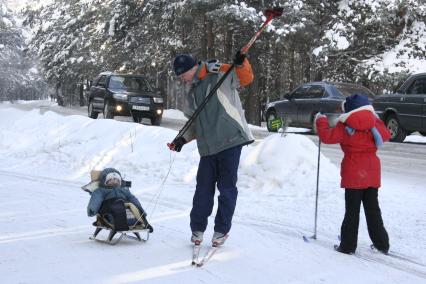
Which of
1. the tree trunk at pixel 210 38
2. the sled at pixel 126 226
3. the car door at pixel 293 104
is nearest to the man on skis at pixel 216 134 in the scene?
the sled at pixel 126 226

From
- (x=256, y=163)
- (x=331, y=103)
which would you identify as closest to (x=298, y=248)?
(x=256, y=163)

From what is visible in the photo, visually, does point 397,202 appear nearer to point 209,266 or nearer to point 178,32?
point 209,266

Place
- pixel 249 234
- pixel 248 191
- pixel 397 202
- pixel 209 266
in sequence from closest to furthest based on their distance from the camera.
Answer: pixel 209 266 < pixel 249 234 < pixel 397 202 < pixel 248 191

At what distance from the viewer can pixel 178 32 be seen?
29.5m

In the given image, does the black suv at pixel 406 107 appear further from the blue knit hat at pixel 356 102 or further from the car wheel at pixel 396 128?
the blue knit hat at pixel 356 102

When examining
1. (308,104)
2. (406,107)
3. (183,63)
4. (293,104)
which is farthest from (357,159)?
(293,104)

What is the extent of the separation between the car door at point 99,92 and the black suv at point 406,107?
9511 mm

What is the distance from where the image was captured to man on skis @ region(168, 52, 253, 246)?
490 centimetres

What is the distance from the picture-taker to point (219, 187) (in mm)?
5023

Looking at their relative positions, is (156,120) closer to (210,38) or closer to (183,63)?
(210,38)

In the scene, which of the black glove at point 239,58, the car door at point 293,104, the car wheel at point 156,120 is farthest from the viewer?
the car wheel at point 156,120

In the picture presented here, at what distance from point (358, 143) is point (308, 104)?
Answer: 12.4 metres

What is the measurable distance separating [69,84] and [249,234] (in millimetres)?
48064

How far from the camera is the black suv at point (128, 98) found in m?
20.0
